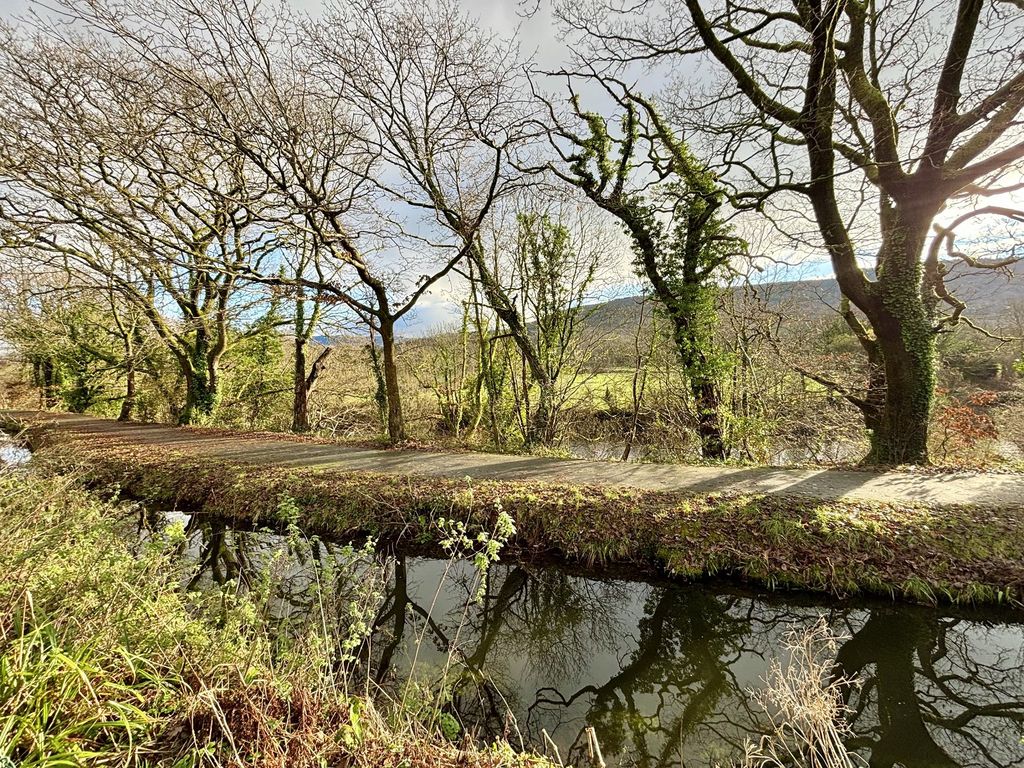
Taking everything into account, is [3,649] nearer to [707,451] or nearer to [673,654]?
[673,654]

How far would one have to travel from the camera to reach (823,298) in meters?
9.80

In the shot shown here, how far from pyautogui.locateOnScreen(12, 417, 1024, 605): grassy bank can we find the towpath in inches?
20.3

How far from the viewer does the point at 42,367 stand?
65.4ft

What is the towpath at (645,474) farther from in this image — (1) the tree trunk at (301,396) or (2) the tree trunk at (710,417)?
(1) the tree trunk at (301,396)

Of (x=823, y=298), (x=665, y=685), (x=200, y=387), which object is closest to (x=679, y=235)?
(x=823, y=298)

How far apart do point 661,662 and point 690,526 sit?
6.10 feet

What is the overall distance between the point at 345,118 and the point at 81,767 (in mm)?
9292

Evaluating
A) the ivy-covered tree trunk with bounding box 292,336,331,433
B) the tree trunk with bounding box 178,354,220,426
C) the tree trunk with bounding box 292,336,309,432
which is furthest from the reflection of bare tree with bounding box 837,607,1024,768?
the tree trunk with bounding box 178,354,220,426

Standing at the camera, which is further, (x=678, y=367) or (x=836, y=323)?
(x=836, y=323)

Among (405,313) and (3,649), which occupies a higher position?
(405,313)

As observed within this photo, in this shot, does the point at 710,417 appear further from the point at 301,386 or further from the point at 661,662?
the point at 301,386

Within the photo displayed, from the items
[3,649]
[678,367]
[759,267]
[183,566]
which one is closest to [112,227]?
[183,566]

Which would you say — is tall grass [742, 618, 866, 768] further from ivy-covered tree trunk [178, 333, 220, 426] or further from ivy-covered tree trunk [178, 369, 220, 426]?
ivy-covered tree trunk [178, 369, 220, 426]

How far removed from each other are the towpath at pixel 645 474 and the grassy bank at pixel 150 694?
4.91 meters
